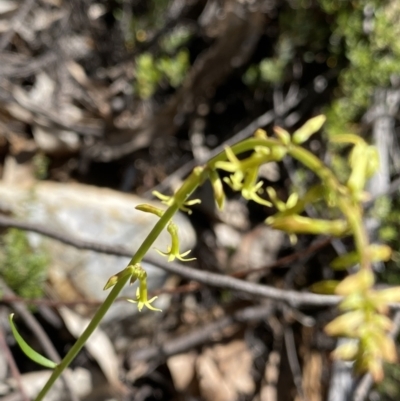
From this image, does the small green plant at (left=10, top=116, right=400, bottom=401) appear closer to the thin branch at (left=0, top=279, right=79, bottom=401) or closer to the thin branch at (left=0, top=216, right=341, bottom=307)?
the thin branch at (left=0, top=216, right=341, bottom=307)

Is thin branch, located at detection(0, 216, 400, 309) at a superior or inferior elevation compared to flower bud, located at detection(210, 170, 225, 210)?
inferior

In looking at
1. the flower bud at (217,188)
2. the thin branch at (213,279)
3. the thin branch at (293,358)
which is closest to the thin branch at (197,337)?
the thin branch at (293,358)

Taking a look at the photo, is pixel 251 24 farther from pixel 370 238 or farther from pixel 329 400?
pixel 329 400

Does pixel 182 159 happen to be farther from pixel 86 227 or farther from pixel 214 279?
pixel 214 279

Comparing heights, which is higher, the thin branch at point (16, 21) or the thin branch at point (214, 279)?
the thin branch at point (16, 21)

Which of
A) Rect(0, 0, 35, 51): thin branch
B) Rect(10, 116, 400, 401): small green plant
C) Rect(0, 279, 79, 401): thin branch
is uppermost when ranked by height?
Rect(0, 0, 35, 51): thin branch

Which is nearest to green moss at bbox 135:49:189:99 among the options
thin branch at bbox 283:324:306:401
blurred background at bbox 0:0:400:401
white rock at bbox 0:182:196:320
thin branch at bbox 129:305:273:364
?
blurred background at bbox 0:0:400:401

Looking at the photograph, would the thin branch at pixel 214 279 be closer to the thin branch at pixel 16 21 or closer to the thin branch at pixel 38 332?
the thin branch at pixel 38 332

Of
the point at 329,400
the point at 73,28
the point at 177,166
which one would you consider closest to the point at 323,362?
the point at 329,400
